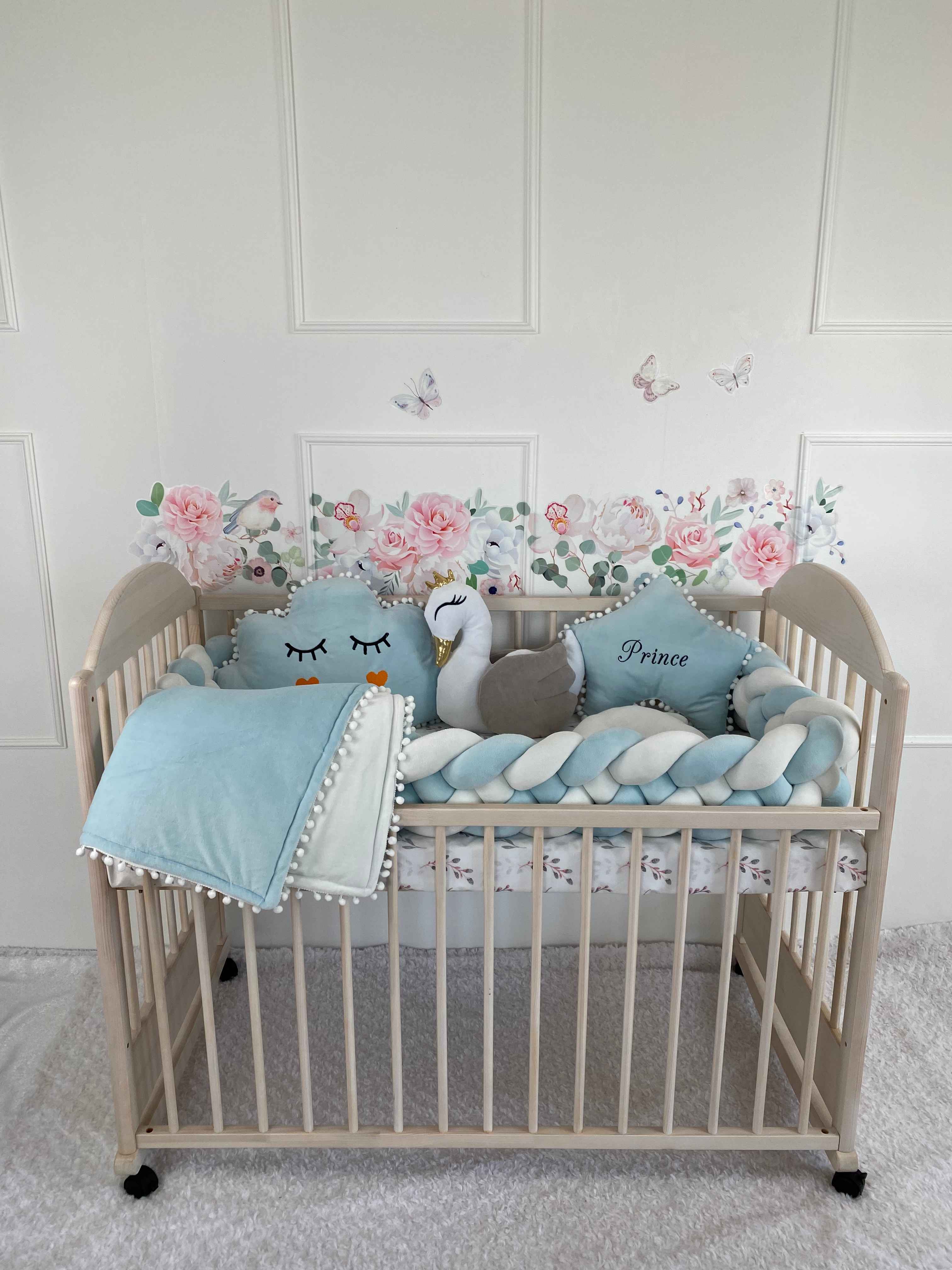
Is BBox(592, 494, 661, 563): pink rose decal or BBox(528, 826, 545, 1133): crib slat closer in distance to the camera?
BBox(528, 826, 545, 1133): crib slat

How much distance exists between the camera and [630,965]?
131cm

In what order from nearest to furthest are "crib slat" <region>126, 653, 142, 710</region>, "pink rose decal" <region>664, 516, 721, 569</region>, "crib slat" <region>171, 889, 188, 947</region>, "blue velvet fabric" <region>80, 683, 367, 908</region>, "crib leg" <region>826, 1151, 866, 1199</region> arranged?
1. "blue velvet fabric" <region>80, 683, 367, 908</region>
2. "crib leg" <region>826, 1151, 866, 1199</region>
3. "crib slat" <region>126, 653, 142, 710</region>
4. "crib slat" <region>171, 889, 188, 947</region>
5. "pink rose decal" <region>664, 516, 721, 569</region>

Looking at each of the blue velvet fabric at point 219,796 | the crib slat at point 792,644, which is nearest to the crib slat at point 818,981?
the crib slat at point 792,644

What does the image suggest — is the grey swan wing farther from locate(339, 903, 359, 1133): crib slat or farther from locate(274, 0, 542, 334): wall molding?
locate(274, 0, 542, 334): wall molding

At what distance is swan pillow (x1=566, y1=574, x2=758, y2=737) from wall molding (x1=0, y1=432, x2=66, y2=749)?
42.7 inches

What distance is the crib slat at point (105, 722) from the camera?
50.6 inches

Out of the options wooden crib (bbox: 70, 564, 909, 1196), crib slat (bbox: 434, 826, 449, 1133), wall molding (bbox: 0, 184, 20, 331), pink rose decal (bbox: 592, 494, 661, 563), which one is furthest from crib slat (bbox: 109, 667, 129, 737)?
pink rose decal (bbox: 592, 494, 661, 563)

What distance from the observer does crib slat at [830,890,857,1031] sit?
1.40 meters

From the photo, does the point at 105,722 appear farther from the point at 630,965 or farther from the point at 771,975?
the point at 771,975

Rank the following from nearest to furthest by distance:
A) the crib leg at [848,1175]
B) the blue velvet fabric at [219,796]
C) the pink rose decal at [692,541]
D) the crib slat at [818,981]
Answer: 1. the blue velvet fabric at [219,796]
2. the crib slat at [818,981]
3. the crib leg at [848,1175]
4. the pink rose decal at [692,541]

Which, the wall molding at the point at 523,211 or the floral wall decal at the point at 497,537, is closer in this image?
the wall molding at the point at 523,211

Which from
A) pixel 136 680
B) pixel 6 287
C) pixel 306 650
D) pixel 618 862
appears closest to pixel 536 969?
pixel 618 862

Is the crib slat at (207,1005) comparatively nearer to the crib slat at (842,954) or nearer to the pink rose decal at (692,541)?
the crib slat at (842,954)

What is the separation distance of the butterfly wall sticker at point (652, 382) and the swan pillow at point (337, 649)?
0.63m
